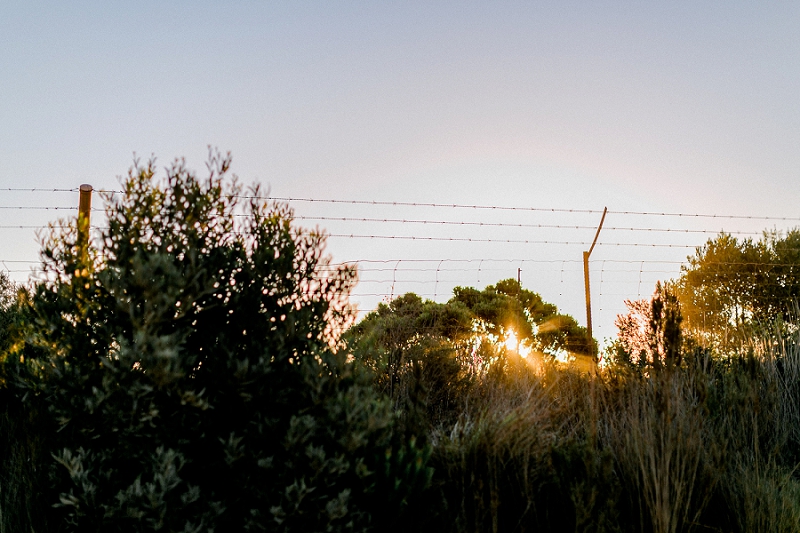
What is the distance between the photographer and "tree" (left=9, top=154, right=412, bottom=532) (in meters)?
2.97

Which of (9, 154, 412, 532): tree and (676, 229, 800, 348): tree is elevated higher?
(676, 229, 800, 348): tree

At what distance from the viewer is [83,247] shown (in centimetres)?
374

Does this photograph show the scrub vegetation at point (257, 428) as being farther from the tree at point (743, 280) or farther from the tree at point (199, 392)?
the tree at point (743, 280)

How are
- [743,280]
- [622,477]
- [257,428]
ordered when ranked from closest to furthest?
[257,428]
[622,477]
[743,280]

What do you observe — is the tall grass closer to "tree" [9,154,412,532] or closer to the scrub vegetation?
the scrub vegetation

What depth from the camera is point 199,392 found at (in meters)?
3.21

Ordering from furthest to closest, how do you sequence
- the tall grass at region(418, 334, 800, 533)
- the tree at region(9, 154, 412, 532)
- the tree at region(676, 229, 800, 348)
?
the tree at region(676, 229, 800, 348) < the tall grass at region(418, 334, 800, 533) < the tree at region(9, 154, 412, 532)

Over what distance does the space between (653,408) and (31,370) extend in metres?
4.14

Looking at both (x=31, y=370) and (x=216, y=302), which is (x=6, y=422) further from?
(x=216, y=302)

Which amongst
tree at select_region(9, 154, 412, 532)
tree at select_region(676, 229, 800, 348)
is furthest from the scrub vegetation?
tree at select_region(676, 229, 800, 348)

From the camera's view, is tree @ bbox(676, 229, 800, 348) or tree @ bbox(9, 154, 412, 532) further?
tree @ bbox(676, 229, 800, 348)

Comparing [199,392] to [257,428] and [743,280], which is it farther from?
[743,280]

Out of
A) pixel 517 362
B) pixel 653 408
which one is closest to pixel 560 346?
pixel 517 362

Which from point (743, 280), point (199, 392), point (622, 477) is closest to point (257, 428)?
point (199, 392)
